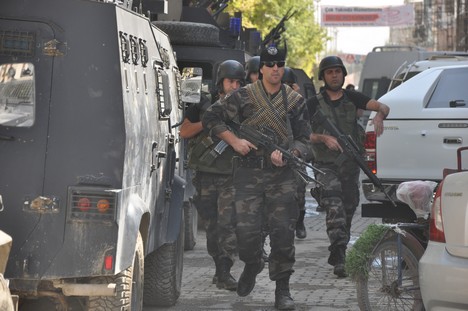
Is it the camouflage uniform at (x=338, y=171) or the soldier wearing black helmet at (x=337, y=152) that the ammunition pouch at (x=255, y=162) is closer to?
the soldier wearing black helmet at (x=337, y=152)

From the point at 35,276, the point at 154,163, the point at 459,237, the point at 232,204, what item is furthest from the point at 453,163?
the point at 35,276

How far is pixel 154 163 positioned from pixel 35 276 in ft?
5.97

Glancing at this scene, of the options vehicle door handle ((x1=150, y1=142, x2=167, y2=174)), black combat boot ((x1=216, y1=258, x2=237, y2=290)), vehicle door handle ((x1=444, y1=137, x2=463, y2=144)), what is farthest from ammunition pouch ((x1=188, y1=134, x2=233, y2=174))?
vehicle door handle ((x1=444, y1=137, x2=463, y2=144))

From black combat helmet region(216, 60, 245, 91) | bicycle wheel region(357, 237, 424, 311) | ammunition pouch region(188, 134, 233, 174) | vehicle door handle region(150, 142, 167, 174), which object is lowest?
bicycle wheel region(357, 237, 424, 311)

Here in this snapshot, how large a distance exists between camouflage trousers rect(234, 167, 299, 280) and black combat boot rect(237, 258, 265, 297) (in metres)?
0.13

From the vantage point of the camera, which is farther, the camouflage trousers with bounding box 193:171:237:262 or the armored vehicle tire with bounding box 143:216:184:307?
the camouflage trousers with bounding box 193:171:237:262

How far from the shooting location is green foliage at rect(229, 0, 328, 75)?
155ft

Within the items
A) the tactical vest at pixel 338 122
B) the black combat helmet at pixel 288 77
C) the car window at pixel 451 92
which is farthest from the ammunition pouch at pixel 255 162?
the black combat helmet at pixel 288 77

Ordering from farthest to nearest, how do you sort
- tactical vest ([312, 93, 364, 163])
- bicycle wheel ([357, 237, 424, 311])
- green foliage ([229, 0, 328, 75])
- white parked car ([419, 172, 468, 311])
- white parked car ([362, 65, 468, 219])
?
green foliage ([229, 0, 328, 75]), white parked car ([362, 65, 468, 219]), tactical vest ([312, 93, 364, 163]), bicycle wheel ([357, 237, 424, 311]), white parked car ([419, 172, 468, 311])

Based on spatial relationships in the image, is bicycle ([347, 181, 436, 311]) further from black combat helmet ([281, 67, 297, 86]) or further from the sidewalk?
black combat helmet ([281, 67, 297, 86])

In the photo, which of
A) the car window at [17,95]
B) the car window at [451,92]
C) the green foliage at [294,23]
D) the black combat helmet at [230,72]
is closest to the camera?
the car window at [17,95]

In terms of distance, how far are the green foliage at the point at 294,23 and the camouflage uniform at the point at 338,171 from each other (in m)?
28.9

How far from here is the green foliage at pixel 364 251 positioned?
29.6 ft

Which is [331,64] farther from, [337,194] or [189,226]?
[189,226]
